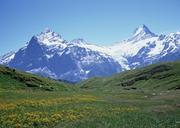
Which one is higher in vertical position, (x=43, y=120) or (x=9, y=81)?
(x=9, y=81)

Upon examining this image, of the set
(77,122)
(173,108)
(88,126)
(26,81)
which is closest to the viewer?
(88,126)

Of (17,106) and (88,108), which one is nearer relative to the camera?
(17,106)

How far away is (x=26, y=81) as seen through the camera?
389 ft

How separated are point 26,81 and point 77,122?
3055 inches

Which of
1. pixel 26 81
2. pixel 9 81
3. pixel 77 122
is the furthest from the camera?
pixel 26 81

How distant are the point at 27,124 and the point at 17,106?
1157 cm

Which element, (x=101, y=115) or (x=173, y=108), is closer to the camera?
(x=101, y=115)

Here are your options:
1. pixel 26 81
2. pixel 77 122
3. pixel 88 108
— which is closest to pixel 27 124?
pixel 77 122

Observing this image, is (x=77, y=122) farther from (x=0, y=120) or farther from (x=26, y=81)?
(x=26, y=81)

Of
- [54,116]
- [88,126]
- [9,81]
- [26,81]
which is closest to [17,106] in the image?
[54,116]

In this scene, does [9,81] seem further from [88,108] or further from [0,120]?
[0,120]

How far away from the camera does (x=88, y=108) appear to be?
55812 mm

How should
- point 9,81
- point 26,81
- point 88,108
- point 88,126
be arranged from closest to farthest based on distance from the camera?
1. point 88,126
2. point 88,108
3. point 9,81
4. point 26,81

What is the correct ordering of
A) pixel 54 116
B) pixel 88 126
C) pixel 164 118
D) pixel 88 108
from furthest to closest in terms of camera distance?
pixel 88 108
pixel 164 118
pixel 54 116
pixel 88 126
